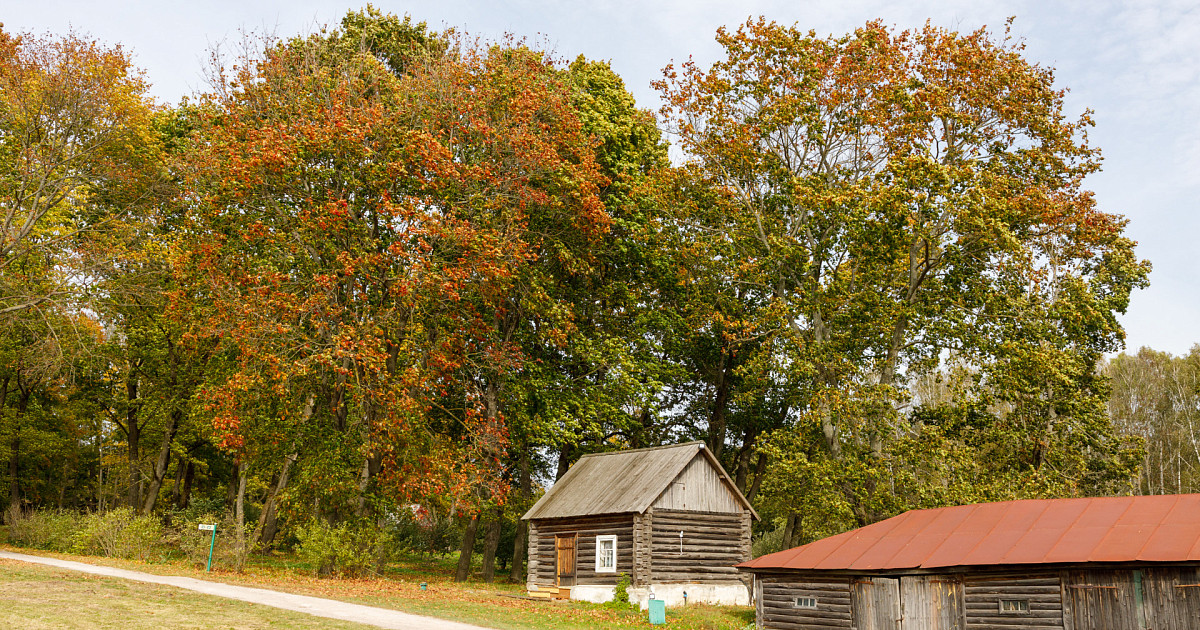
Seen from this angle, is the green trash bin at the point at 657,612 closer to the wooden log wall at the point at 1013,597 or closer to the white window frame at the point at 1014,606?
the wooden log wall at the point at 1013,597

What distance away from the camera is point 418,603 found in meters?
24.2

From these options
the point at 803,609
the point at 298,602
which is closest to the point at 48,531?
the point at 298,602

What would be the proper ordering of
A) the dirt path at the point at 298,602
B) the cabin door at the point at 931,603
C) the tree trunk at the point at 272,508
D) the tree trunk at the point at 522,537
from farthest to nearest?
the tree trunk at the point at 522,537, the tree trunk at the point at 272,508, the cabin door at the point at 931,603, the dirt path at the point at 298,602

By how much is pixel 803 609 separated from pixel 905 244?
13.7 m

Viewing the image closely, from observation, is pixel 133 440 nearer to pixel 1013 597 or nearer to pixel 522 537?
pixel 522 537

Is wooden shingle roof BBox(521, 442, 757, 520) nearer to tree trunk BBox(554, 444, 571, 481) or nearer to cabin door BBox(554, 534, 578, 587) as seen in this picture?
cabin door BBox(554, 534, 578, 587)

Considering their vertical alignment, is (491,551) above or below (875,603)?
above

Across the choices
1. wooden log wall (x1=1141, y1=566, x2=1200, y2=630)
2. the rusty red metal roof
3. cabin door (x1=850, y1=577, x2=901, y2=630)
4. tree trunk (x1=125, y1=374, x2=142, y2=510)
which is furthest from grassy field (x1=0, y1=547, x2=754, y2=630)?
tree trunk (x1=125, y1=374, x2=142, y2=510)

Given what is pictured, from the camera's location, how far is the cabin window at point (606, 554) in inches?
1142

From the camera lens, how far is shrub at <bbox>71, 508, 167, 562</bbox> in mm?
30500

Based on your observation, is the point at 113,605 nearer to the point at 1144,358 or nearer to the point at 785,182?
the point at 785,182

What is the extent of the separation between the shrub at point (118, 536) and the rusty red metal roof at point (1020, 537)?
2136cm

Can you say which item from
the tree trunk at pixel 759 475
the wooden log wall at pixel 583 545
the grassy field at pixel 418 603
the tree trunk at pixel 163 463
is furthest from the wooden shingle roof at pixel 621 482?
the tree trunk at pixel 163 463

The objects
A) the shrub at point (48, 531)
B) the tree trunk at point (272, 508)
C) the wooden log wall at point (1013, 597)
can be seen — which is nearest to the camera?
the wooden log wall at point (1013, 597)
